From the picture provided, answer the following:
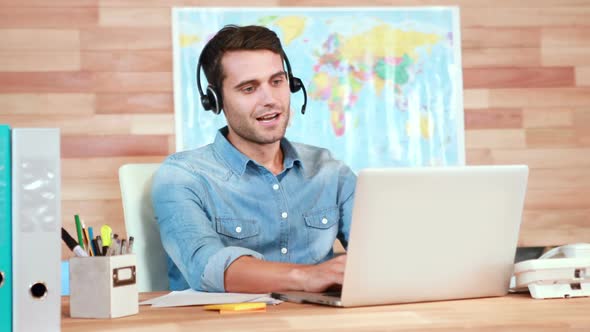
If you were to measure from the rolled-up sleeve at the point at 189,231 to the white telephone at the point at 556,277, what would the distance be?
0.55 meters

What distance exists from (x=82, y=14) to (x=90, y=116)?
0.42 meters

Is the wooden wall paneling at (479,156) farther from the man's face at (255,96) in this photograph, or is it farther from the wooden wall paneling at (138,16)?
the man's face at (255,96)

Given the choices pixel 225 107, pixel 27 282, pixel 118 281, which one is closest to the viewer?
pixel 27 282

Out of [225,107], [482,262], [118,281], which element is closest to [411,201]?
[482,262]

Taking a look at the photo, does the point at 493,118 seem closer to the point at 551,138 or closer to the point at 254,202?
the point at 551,138

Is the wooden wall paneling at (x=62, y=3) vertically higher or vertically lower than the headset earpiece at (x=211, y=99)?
higher

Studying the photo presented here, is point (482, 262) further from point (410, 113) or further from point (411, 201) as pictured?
point (410, 113)

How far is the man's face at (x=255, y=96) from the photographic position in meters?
2.38

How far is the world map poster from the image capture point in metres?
3.73

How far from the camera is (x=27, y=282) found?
112cm

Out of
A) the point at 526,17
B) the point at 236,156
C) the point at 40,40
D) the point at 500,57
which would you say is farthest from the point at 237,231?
the point at 526,17

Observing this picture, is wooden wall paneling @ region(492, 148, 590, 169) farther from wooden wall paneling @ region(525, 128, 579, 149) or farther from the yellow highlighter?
the yellow highlighter

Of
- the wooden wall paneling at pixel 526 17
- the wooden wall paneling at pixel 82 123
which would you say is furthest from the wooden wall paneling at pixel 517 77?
the wooden wall paneling at pixel 82 123

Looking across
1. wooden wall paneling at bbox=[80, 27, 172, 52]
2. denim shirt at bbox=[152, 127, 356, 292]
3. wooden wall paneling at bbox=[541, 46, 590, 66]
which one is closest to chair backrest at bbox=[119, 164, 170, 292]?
denim shirt at bbox=[152, 127, 356, 292]
